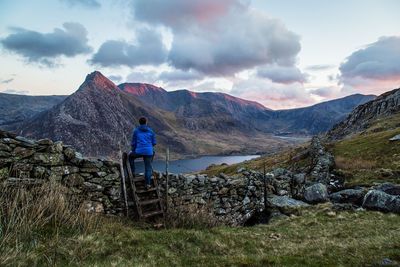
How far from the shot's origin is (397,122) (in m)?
76.6

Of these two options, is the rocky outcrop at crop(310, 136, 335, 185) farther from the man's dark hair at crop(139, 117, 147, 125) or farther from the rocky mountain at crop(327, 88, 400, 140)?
the rocky mountain at crop(327, 88, 400, 140)

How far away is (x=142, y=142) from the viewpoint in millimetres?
14281

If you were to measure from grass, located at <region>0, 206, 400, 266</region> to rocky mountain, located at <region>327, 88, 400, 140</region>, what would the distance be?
94.4 m

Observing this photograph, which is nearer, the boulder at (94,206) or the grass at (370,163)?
the boulder at (94,206)

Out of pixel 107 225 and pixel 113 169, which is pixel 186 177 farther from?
pixel 107 225

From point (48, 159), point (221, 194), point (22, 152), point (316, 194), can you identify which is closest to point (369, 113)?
point (316, 194)

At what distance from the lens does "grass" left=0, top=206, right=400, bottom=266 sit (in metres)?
8.01

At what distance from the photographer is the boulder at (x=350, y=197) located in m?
20.7

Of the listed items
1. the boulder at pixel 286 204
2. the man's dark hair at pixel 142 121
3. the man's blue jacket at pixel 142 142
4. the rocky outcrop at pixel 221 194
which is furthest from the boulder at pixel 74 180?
the boulder at pixel 286 204

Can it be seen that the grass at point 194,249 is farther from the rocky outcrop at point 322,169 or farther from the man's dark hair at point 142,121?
the rocky outcrop at point 322,169

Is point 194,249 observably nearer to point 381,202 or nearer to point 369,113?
point 381,202

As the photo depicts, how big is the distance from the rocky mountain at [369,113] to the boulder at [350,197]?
270 feet

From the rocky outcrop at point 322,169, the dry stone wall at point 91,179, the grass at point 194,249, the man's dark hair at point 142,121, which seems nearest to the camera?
the grass at point 194,249

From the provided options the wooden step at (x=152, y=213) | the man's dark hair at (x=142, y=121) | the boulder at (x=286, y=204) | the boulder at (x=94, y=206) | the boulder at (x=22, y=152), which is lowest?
the boulder at (x=286, y=204)
